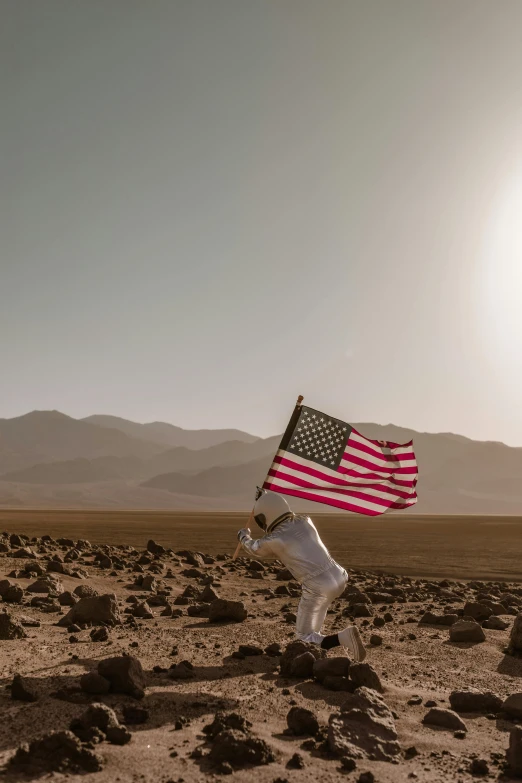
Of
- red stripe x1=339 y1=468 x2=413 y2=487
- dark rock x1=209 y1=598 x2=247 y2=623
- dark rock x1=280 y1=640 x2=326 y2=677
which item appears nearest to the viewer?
dark rock x1=280 y1=640 x2=326 y2=677

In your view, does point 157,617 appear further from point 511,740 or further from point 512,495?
point 512,495

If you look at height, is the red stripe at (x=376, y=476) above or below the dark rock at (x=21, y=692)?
above

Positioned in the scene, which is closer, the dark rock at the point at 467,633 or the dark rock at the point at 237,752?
the dark rock at the point at 237,752

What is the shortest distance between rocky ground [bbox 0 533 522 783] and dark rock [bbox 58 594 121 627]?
19 mm

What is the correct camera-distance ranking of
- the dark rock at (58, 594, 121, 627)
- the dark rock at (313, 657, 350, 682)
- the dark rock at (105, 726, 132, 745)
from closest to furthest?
the dark rock at (105, 726, 132, 745), the dark rock at (313, 657, 350, 682), the dark rock at (58, 594, 121, 627)

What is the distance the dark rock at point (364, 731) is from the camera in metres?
4.35

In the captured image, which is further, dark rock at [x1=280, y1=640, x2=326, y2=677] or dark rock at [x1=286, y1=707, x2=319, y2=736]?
dark rock at [x1=280, y1=640, x2=326, y2=677]

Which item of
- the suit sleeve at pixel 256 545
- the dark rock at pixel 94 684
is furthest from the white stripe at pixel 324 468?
the dark rock at pixel 94 684

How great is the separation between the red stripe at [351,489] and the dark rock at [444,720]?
427cm

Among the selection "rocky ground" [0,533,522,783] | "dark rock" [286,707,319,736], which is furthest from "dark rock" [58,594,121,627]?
"dark rock" [286,707,319,736]

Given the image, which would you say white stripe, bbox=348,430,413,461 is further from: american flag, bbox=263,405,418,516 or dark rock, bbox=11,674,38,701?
dark rock, bbox=11,674,38,701

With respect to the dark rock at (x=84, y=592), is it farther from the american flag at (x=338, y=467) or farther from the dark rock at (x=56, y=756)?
the dark rock at (x=56, y=756)

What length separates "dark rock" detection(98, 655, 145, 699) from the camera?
5348 mm

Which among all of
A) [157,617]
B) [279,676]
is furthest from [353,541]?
[279,676]
